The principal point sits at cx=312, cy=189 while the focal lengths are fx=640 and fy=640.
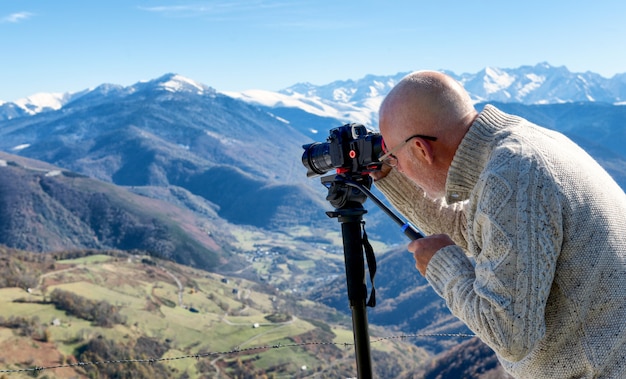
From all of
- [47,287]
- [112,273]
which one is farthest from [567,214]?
[112,273]

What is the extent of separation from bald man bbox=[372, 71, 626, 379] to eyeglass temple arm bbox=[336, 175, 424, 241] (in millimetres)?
149

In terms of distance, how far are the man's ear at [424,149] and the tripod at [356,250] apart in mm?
423

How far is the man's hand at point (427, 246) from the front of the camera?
6.66 feet

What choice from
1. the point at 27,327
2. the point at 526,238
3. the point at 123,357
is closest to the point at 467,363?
the point at 123,357

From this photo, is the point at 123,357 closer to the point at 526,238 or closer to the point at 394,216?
the point at 394,216

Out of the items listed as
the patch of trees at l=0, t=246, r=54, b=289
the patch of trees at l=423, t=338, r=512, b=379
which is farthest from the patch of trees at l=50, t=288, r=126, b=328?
the patch of trees at l=423, t=338, r=512, b=379

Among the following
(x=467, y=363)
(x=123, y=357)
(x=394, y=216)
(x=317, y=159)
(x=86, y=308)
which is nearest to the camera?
(x=394, y=216)

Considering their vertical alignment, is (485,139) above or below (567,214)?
above

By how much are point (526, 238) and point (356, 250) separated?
871 mm

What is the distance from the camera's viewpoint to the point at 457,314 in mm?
1950

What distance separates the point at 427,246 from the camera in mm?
2047

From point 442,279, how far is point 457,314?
11 cm

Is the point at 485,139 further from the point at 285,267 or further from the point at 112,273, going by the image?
the point at 285,267

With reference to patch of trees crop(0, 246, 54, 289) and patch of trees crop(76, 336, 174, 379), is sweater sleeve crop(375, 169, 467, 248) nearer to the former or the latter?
patch of trees crop(76, 336, 174, 379)
